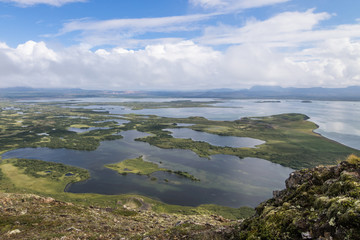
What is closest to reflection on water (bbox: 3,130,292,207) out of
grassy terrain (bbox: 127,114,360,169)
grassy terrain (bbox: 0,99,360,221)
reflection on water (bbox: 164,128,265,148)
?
grassy terrain (bbox: 0,99,360,221)

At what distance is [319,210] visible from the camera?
13156 millimetres

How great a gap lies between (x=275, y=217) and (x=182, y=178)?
68524mm

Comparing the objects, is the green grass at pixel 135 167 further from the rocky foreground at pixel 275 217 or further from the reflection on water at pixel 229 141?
the reflection on water at pixel 229 141

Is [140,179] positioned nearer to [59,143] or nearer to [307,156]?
[59,143]

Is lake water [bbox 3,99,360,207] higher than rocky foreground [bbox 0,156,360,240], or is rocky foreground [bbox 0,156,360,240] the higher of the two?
rocky foreground [bbox 0,156,360,240]

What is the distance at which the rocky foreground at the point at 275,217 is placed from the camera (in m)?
11.4

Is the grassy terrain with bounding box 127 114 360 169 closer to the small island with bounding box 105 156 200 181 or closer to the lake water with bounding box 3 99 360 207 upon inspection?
the lake water with bounding box 3 99 360 207

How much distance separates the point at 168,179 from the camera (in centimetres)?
7962

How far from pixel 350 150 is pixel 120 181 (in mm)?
129866

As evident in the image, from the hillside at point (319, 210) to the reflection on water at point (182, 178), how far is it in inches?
1961

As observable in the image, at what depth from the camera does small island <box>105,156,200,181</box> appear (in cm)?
8438

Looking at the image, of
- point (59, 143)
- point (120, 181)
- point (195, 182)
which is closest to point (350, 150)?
point (195, 182)

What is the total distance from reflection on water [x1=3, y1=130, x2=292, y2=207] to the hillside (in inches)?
1961

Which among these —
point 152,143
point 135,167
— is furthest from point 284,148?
point 135,167
